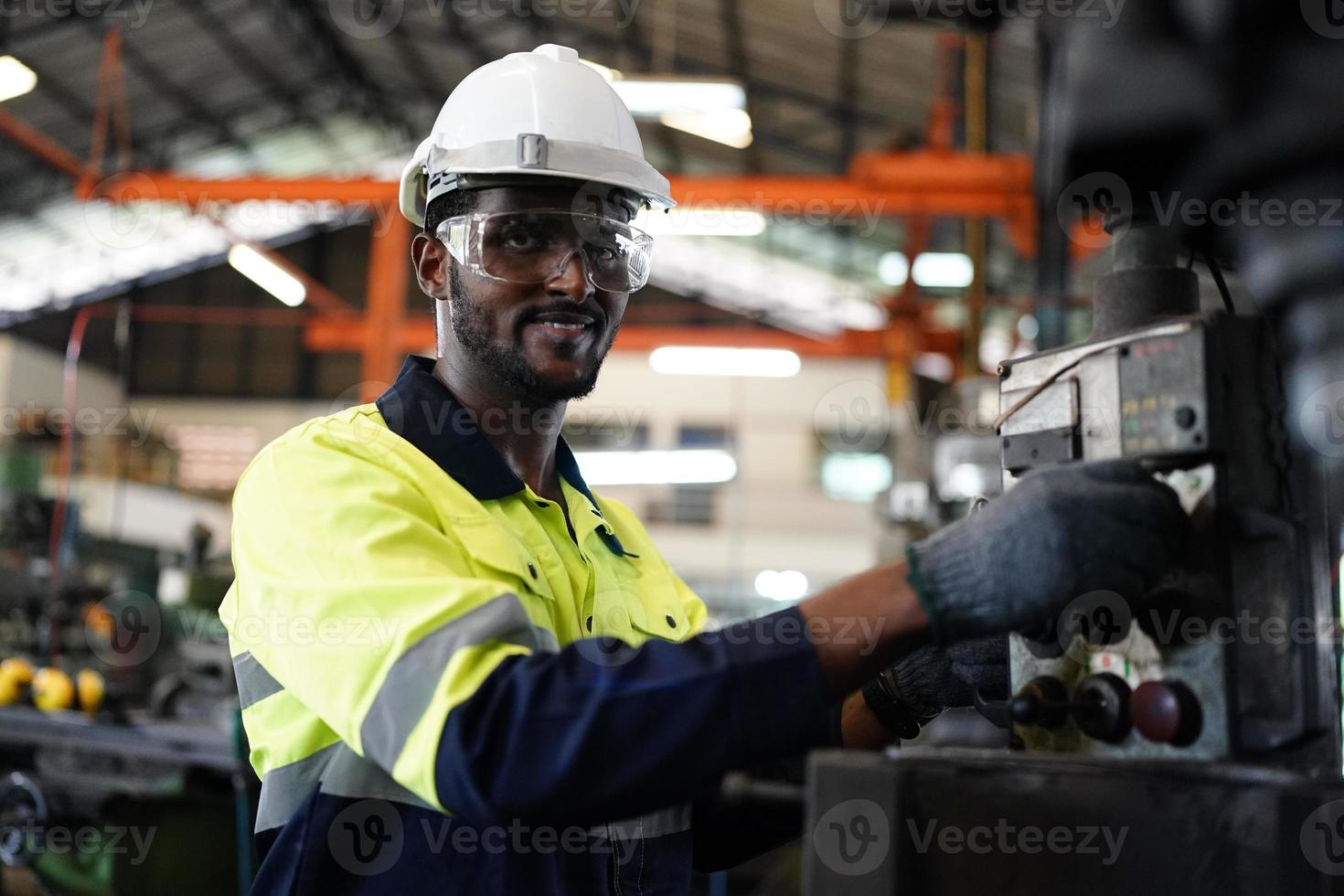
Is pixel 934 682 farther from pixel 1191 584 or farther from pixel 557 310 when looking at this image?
pixel 557 310

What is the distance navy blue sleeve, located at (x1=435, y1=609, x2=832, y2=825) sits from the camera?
103 cm

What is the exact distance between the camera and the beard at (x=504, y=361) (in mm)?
1592

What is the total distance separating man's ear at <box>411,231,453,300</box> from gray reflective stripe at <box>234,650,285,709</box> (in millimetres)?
595

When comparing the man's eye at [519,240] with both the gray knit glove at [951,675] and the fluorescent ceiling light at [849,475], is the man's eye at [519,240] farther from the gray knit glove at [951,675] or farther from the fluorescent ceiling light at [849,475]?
the fluorescent ceiling light at [849,475]

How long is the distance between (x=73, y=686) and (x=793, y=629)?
13.0 feet

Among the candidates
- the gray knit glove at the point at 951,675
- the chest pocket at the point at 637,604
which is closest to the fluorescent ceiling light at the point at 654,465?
the chest pocket at the point at 637,604

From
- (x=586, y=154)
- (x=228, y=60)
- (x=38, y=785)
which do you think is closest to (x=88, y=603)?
(x=38, y=785)

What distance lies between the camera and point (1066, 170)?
953 mm

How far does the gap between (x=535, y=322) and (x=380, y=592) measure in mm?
540

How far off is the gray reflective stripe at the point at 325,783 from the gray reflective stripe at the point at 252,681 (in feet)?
0.28

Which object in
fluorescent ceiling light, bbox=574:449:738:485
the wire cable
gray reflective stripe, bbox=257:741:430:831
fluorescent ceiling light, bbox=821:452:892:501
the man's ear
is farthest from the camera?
fluorescent ceiling light, bbox=821:452:892:501

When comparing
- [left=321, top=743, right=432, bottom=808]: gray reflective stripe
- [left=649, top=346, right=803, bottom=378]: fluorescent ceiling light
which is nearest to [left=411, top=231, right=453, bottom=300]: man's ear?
[left=321, top=743, right=432, bottom=808]: gray reflective stripe

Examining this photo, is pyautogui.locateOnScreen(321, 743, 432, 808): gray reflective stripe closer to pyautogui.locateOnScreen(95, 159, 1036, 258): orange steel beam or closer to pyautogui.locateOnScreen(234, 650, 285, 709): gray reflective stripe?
pyautogui.locateOnScreen(234, 650, 285, 709): gray reflective stripe

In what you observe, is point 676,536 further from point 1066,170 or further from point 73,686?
point 1066,170
